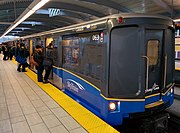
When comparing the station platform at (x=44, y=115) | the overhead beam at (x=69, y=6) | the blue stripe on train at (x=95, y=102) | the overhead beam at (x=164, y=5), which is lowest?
the station platform at (x=44, y=115)

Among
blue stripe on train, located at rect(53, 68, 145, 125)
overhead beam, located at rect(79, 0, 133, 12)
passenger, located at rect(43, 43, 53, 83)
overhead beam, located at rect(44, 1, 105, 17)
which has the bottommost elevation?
blue stripe on train, located at rect(53, 68, 145, 125)

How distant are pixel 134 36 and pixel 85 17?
15.0 metres

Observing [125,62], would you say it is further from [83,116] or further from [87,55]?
[83,116]

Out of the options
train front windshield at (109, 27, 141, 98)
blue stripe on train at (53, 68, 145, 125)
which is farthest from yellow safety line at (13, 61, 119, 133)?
train front windshield at (109, 27, 141, 98)

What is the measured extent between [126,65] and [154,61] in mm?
731

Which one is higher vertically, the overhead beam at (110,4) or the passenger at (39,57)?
the overhead beam at (110,4)

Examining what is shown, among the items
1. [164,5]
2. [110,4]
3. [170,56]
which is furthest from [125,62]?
[110,4]

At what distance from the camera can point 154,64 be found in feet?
11.2

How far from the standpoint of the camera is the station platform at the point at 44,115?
311 cm

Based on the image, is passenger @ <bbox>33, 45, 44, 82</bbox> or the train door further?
passenger @ <bbox>33, 45, 44, 82</bbox>

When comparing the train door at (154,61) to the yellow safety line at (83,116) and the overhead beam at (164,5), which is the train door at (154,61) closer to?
the yellow safety line at (83,116)

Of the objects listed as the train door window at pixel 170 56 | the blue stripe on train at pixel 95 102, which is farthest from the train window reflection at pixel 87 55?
the train door window at pixel 170 56

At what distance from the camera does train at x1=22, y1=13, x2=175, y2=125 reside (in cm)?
301

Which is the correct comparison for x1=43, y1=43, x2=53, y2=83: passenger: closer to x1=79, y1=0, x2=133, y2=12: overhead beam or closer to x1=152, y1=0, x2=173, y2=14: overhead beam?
x1=79, y1=0, x2=133, y2=12: overhead beam
